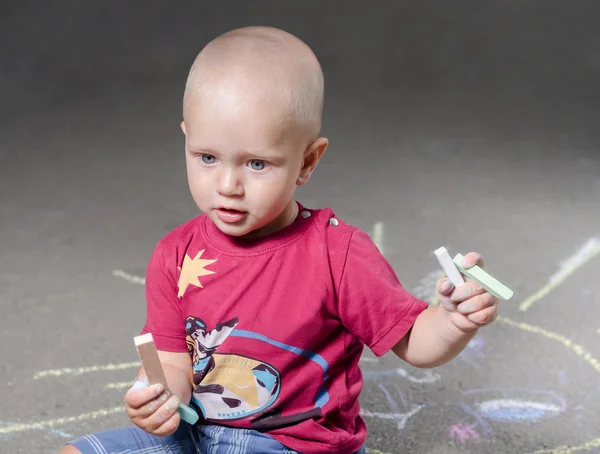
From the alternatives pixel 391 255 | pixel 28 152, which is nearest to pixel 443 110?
pixel 391 255

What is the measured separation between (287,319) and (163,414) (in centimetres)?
15

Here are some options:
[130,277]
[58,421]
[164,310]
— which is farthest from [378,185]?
[164,310]

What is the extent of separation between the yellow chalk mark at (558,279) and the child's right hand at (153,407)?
0.83m

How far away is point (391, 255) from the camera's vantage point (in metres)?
1.64

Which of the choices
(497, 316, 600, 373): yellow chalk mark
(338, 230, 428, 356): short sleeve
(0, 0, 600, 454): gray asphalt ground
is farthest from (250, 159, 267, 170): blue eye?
(497, 316, 600, 373): yellow chalk mark

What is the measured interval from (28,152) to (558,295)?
1.40 metres

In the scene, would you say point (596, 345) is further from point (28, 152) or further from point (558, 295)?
point (28, 152)

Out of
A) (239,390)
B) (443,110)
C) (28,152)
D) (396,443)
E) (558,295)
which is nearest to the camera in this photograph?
(239,390)

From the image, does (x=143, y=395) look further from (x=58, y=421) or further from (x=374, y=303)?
(x=58, y=421)

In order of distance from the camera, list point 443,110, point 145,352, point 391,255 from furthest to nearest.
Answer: point 443,110
point 391,255
point 145,352

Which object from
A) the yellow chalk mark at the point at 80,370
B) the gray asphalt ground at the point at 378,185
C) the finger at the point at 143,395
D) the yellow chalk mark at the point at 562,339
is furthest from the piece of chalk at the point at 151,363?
the yellow chalk mark at the point at 562,339

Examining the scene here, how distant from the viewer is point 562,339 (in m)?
1.38

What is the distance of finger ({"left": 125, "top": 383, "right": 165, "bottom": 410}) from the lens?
79cm

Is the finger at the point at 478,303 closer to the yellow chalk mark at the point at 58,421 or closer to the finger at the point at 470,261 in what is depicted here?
the finger at the point at 470,261
